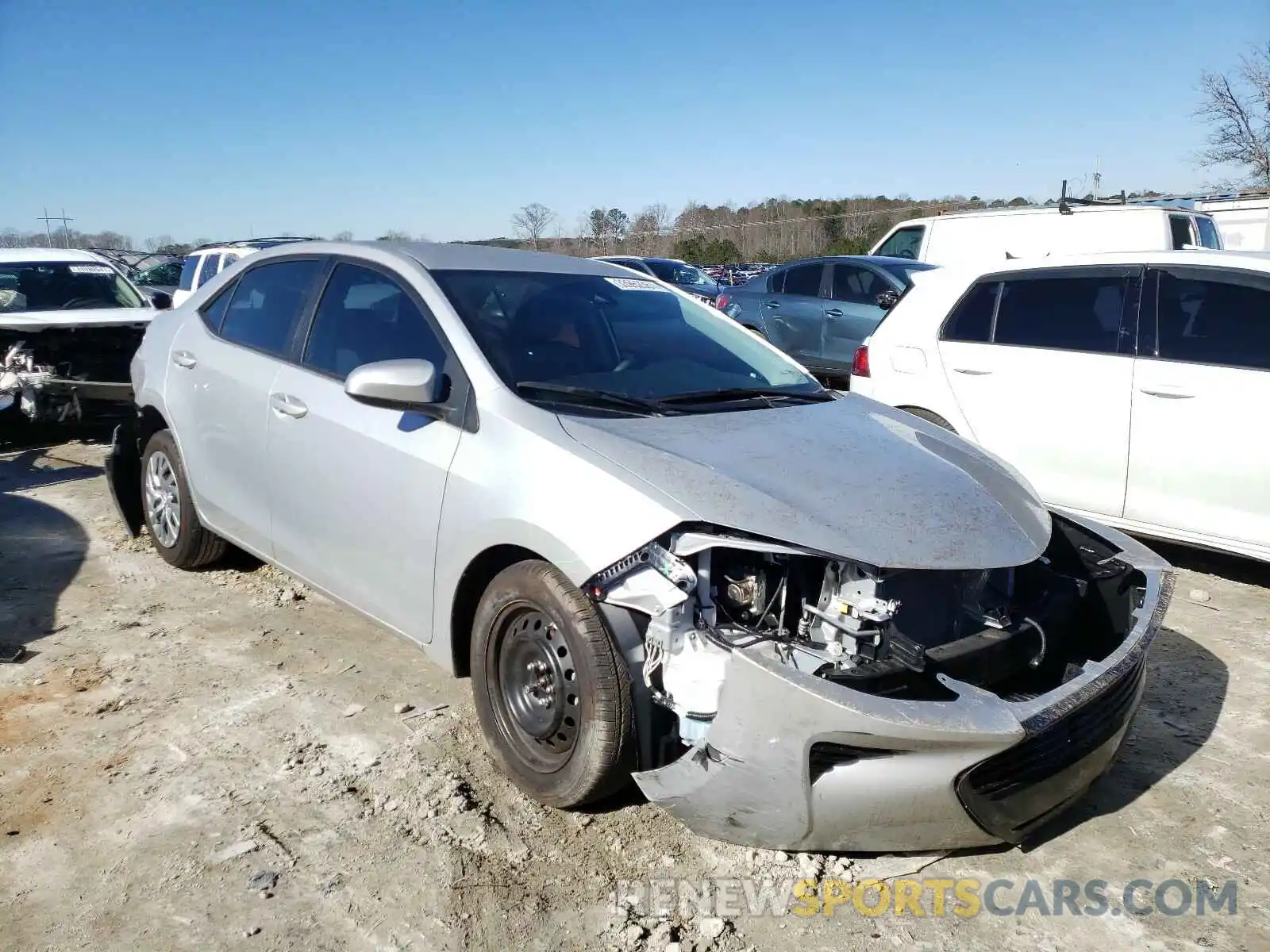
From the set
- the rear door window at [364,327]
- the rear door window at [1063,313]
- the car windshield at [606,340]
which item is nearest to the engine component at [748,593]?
the car windshield at [606,340]

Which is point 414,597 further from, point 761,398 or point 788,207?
point 788,207

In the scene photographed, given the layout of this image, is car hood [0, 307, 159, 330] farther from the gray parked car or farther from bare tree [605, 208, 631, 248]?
bare tree [605, 208, 631, 248]

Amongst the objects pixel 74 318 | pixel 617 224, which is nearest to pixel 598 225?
pixel 617 224

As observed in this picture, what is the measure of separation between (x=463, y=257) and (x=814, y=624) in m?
2.16

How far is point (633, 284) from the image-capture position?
13.7 ft

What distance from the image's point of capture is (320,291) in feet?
13.3

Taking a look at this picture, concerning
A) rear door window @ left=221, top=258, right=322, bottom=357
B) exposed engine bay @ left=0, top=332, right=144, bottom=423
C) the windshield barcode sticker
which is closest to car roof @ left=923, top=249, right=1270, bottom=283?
the windshield barcode sticker

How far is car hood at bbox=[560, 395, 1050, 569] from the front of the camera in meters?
2.62

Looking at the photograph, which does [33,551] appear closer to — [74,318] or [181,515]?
[181,515]

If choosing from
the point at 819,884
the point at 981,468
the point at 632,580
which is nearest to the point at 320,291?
the point at 632,580

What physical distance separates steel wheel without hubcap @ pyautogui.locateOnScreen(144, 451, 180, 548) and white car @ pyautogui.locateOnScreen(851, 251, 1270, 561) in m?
4.31

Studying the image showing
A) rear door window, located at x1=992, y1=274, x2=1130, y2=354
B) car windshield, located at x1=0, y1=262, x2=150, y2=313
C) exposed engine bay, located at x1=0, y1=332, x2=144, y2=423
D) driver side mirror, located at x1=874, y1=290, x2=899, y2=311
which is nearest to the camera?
rear door window, located at x1=992, y1=274, x2=1130, y2=354

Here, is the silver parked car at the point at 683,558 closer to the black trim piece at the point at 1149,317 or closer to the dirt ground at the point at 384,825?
the dirt ground at the point at 384,825

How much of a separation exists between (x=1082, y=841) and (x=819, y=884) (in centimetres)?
86
